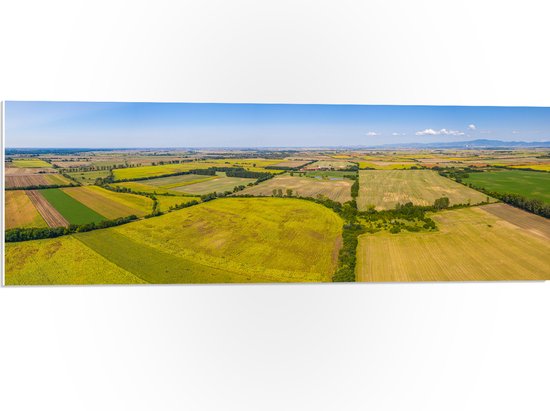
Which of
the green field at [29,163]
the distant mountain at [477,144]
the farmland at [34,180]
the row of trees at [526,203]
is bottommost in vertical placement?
the row of trees at [526,203]

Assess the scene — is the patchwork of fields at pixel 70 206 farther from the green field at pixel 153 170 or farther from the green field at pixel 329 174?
the green field at pixel 329 174

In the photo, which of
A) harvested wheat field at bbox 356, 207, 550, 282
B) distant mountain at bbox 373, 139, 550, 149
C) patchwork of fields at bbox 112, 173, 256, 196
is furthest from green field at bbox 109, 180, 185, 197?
distant mountain at bbox 373, 139, 550, 149

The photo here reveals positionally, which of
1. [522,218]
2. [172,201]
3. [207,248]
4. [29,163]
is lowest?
[207,248]

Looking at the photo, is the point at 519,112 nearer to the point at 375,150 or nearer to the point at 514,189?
the point at 514,189

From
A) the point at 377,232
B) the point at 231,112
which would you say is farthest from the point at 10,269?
the point at 377,232

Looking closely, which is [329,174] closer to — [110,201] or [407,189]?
[407,189]

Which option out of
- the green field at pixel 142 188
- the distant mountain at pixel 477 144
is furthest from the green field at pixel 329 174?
the green field at pixel 142 188

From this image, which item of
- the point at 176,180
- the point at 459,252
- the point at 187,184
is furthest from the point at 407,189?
the point at 176,180
